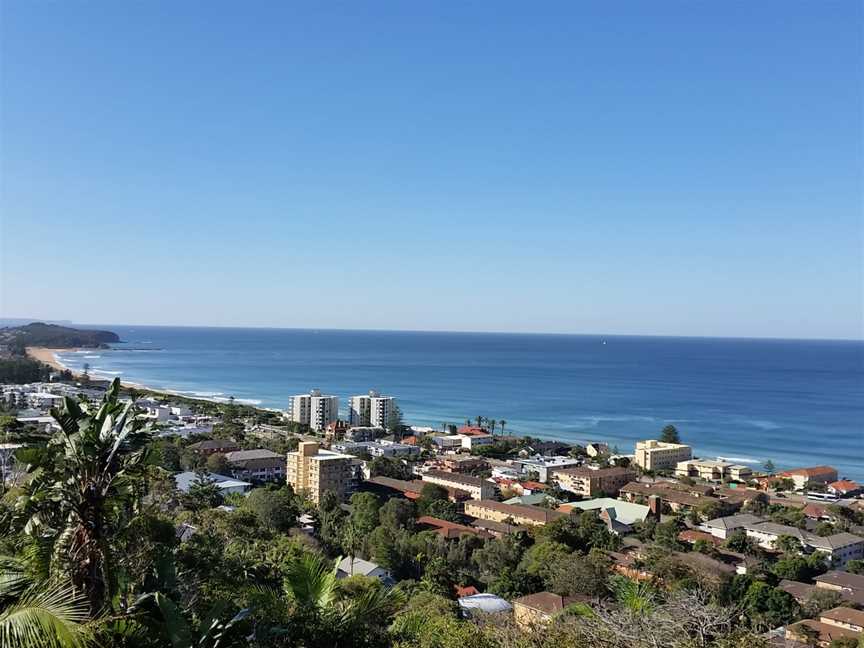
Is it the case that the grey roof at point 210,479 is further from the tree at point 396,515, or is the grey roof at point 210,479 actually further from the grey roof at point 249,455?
the tree at point 396,515

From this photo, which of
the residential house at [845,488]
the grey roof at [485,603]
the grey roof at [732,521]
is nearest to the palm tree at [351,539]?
the grey roof at [485,603]

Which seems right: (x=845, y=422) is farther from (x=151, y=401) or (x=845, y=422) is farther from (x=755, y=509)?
(x=151, y=401)

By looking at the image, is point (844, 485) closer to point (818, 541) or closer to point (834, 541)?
point (834, 541)

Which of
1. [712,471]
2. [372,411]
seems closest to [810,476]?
[712,471]

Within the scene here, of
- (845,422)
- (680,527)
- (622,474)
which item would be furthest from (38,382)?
(845,422)

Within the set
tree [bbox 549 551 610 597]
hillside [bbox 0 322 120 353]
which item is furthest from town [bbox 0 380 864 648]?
hillside [bbox 0 322 120 353]

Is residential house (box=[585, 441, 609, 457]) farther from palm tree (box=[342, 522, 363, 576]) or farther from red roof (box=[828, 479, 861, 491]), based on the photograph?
palm tree (box=[342, 522, 363, 576])
